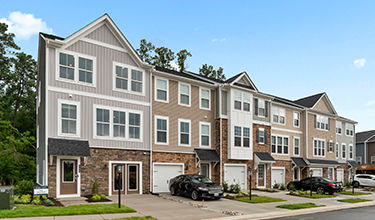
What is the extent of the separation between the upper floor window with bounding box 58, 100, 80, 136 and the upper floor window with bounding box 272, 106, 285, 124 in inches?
737

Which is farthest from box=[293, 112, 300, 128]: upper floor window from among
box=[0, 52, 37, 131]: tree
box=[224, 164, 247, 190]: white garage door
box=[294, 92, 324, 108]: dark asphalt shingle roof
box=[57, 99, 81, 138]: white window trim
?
box=[0, 52, 37, 131]: tree

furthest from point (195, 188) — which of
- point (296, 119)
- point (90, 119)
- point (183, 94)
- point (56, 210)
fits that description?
point (296, 119)

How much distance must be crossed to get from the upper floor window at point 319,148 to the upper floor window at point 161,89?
19.2 metres

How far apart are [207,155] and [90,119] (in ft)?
29.9

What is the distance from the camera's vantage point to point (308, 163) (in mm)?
33281

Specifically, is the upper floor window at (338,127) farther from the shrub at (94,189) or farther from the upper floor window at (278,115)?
the shrub at (94,189)

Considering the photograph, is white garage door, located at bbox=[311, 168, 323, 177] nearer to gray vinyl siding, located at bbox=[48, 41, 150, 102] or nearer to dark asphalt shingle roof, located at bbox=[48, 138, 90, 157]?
gray vinyl siding, located at bbox=[48, 41, 150, 102]

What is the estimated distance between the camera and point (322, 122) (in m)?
36.9

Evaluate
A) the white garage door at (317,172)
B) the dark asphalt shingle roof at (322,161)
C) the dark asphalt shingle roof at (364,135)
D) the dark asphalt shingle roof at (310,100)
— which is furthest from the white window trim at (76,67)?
the dark asphalt shingle roof at (364,135)

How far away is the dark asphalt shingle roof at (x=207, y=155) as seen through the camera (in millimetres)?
24642

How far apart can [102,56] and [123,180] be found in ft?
24.7

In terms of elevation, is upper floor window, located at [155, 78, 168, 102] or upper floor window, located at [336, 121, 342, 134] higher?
upper floor window, located at [155, 78, 168, 102]

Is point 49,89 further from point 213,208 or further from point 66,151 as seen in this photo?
point 213,208

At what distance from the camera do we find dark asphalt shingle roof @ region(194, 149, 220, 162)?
970 inches
